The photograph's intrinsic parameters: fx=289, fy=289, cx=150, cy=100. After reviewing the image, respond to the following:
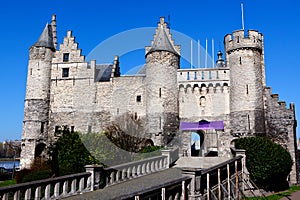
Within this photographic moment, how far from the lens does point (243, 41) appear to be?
24594mm

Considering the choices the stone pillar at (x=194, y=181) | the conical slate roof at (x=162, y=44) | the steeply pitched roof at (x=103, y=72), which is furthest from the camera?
the steeply pitched roof at (x=103, y=72)

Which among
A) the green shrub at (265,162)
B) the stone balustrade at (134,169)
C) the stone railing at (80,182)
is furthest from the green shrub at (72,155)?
the green shrub at (265,162)

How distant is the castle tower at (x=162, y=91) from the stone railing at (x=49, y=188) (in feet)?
48.8

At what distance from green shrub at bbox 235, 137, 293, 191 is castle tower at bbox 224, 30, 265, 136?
248 inches

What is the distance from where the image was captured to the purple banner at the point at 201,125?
24.8m

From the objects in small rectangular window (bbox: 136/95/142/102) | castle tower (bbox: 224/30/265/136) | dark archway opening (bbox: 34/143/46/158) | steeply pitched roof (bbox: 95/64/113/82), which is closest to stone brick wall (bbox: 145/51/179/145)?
small rectangular window (bbox: 136/95/142/102)

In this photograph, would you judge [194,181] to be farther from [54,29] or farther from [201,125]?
[54,29]

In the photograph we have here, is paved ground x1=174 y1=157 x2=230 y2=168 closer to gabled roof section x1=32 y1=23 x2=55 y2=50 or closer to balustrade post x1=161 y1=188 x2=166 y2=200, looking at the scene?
balustrade post x1=161 y1=188 x2=166 y2=200

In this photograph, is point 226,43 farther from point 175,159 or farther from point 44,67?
point 44,67

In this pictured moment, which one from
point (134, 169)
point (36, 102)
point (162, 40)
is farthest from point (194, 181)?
point (36, 102)

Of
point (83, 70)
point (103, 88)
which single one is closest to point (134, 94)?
point (103, 88)

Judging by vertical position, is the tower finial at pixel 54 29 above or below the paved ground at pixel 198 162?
above

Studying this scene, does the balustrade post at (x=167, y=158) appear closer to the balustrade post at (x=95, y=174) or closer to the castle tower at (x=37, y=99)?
the balustrade post at (x=95, y=174)

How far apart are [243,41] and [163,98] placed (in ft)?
27.5
